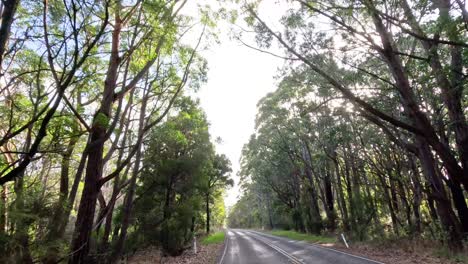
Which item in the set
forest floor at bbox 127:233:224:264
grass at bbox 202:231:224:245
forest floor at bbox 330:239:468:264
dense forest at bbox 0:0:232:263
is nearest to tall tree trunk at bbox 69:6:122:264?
dense forest at bbox 0:0:232:263

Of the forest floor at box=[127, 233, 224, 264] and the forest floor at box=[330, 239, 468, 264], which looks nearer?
the forest floor at box=[330, 239, 468, 264]

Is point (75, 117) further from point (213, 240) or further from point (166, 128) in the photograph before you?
point (213, 240)

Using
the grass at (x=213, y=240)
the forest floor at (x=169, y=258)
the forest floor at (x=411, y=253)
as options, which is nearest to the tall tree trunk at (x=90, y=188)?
the forest floor at (x=169, y=258)

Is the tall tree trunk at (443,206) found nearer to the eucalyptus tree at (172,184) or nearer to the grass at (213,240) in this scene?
the eucalyptus tree at (172,184)

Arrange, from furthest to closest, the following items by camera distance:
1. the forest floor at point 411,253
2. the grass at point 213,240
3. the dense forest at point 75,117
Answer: the grass at point 213,240
the forest floor at point 411,253
the dense forest at point 75,117

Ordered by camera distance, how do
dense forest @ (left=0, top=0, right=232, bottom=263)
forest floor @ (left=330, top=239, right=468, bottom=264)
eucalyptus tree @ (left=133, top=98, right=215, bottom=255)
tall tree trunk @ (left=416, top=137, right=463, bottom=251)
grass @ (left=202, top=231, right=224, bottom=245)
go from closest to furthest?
dense forest @ (left=0, top=0, right=232, bottom=263) → forest floor @ (left=330, top=239, right=468, bottom=264) → tall tree trunk @ (left=416, top=137, right=463, bottom=251) → eucalyptus tree @ (left=133, top=98, right=215, bottom=255) → grass @ (left=202, top=231, right=224, bottom=245)

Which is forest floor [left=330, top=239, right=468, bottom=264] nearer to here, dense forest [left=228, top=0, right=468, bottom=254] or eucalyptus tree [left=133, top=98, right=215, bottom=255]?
dense forest [left=228, top=0, right=468, bottom=254]

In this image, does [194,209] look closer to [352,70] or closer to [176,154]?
[176,154]

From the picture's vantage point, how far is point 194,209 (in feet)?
63.4

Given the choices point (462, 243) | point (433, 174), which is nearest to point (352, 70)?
point (433, 174)

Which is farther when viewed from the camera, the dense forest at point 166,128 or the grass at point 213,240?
the grass at point 213,240

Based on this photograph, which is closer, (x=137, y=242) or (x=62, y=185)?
(x=62, y=185)

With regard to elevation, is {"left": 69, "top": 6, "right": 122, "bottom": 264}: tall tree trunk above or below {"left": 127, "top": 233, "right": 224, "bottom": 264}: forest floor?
above

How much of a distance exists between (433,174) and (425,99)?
194 inches
